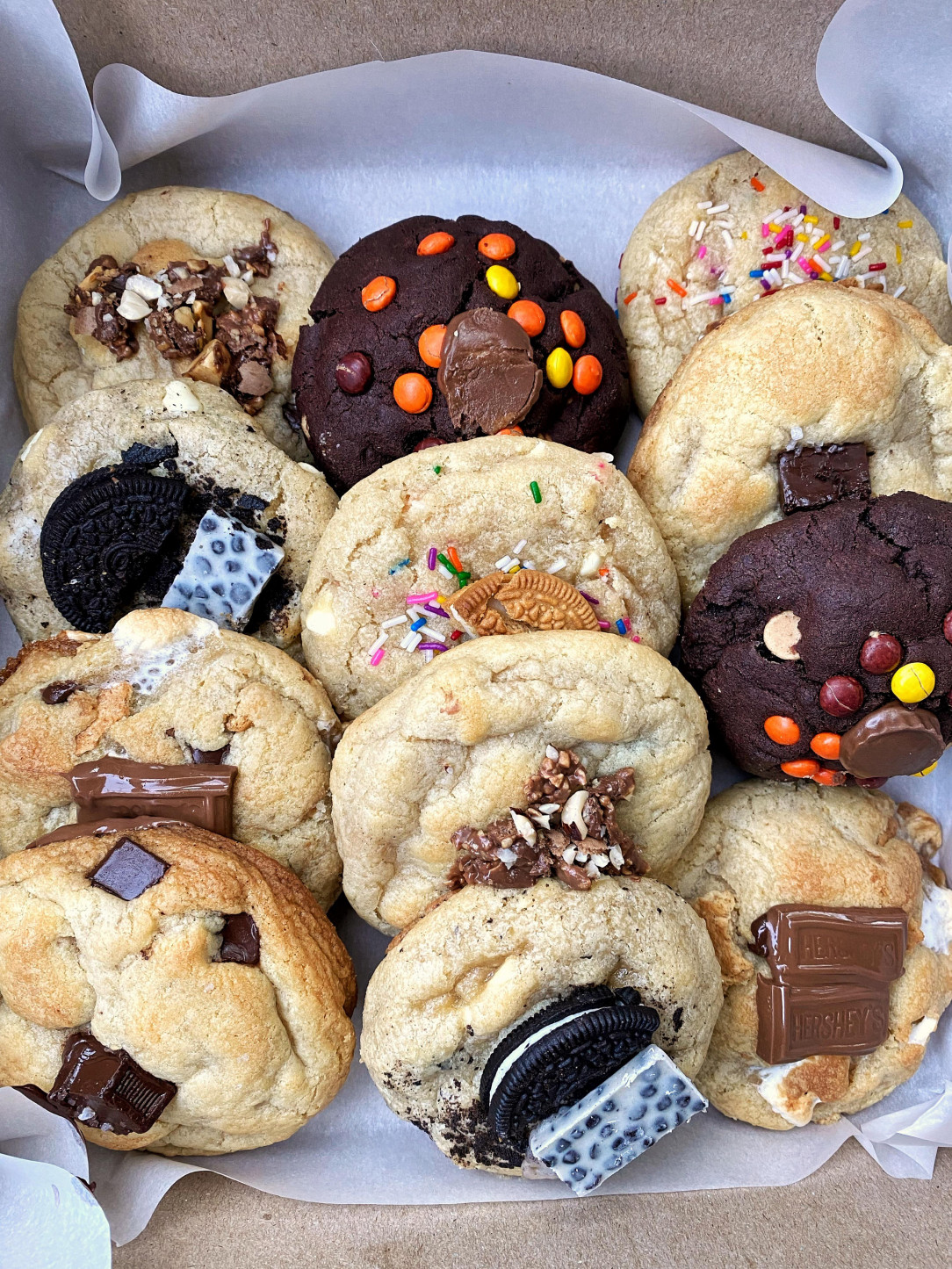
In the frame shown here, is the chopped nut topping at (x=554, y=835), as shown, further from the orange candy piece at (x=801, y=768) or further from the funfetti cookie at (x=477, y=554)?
the orange candy piece at (x=801, y=768)

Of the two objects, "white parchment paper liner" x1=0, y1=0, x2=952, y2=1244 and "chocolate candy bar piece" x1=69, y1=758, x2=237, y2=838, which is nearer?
"chocolate candy bar piece" x1=69, y1=758, x2=237, y2=838

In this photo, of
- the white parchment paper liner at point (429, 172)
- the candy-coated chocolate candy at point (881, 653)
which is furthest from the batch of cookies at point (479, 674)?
the white parchment paper liner at point (429, 172)

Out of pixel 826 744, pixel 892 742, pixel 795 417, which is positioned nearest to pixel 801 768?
pixel 826 744

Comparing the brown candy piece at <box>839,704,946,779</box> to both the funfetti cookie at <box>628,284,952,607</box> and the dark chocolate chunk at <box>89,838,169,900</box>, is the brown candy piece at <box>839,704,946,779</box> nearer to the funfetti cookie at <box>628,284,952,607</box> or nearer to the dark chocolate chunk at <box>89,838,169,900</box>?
the funfetti cookie at <box>628,284,952,607</box>

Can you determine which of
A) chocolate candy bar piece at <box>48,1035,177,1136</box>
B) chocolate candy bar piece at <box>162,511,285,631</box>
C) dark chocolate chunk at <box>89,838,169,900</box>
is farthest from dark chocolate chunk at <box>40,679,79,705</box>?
chocolate candy bar piece at <box>48,1035,177,1136</box>

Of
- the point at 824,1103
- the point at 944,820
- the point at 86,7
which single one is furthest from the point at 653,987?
the point at 86,7
